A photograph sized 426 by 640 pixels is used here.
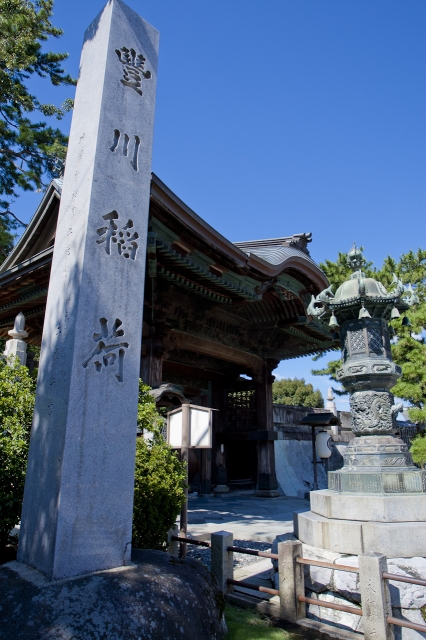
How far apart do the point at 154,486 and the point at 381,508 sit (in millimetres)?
2336

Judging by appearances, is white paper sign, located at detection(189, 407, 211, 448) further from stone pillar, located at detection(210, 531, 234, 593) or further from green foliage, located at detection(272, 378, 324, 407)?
green foliage, located at detection(272, 378, 324, 407)

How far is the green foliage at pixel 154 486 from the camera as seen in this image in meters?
4.38

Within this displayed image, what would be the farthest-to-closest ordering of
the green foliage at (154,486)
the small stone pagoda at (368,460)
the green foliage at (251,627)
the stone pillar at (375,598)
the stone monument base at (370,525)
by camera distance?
1. the green foliage at (154,486)
2. the small stone pagoda at (368,460)
3. the stone monument base at (370,525)
4. the green foliage at (251,627)
5. the stone pillar at (375,598)

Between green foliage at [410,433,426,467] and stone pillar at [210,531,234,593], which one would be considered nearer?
stone pillar at [210,531,234,593]

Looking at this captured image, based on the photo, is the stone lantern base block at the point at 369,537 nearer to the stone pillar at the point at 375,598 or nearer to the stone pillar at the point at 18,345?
the stone pillar at the point at 375,598

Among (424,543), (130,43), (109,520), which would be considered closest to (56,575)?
(109,520)

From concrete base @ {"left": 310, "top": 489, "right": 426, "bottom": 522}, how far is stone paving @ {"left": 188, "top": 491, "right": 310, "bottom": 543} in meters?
1.51

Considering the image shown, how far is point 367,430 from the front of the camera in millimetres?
4922

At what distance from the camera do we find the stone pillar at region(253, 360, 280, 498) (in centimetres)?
1252

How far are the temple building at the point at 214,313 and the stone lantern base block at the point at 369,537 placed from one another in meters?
2.62

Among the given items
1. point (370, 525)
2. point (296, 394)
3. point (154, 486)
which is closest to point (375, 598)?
point (370, 525)

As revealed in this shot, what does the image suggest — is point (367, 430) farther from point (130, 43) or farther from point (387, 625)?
point (130, 43)

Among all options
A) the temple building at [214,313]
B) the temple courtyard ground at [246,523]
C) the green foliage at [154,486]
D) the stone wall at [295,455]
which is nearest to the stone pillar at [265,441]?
the temple building at [214,313]

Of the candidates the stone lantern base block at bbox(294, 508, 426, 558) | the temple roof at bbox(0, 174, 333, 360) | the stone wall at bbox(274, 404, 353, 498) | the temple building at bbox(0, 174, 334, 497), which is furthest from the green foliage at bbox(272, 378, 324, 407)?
the stone lantern base block at bbox(294, 508, 426, 558)
